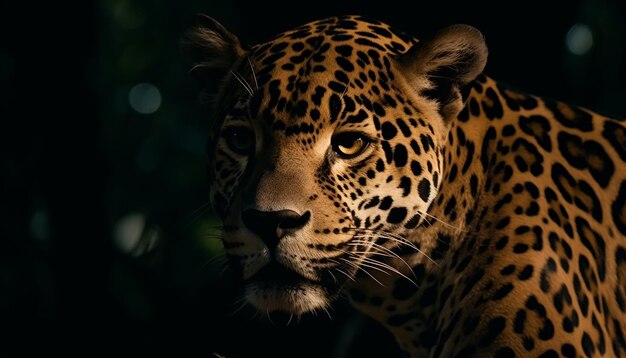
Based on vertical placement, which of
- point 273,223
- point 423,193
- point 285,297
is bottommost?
point 285,297

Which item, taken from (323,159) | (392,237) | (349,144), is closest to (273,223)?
(323,159)

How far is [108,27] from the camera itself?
2412 centimetres

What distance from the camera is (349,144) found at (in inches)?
237

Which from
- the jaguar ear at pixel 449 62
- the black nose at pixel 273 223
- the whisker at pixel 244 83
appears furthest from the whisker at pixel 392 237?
the whisker at pixel 244 83

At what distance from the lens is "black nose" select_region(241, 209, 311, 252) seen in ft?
18.2

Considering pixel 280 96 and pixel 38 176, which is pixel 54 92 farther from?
pixel 280 96

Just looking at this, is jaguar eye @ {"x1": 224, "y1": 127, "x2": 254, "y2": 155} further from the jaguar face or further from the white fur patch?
the white fur patch

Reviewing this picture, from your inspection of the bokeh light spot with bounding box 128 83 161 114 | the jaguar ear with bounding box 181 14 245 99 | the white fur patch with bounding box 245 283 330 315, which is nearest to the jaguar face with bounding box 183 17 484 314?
the white fur patch with bounding box 245 283 330 315

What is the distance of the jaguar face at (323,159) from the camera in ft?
18.8

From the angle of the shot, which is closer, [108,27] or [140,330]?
[140,330]

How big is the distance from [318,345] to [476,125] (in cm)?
395

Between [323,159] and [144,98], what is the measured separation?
18177 millimetres

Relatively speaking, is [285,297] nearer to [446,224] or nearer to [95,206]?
[446,224]

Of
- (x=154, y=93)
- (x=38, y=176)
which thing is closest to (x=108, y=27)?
(x=154, y=93)
